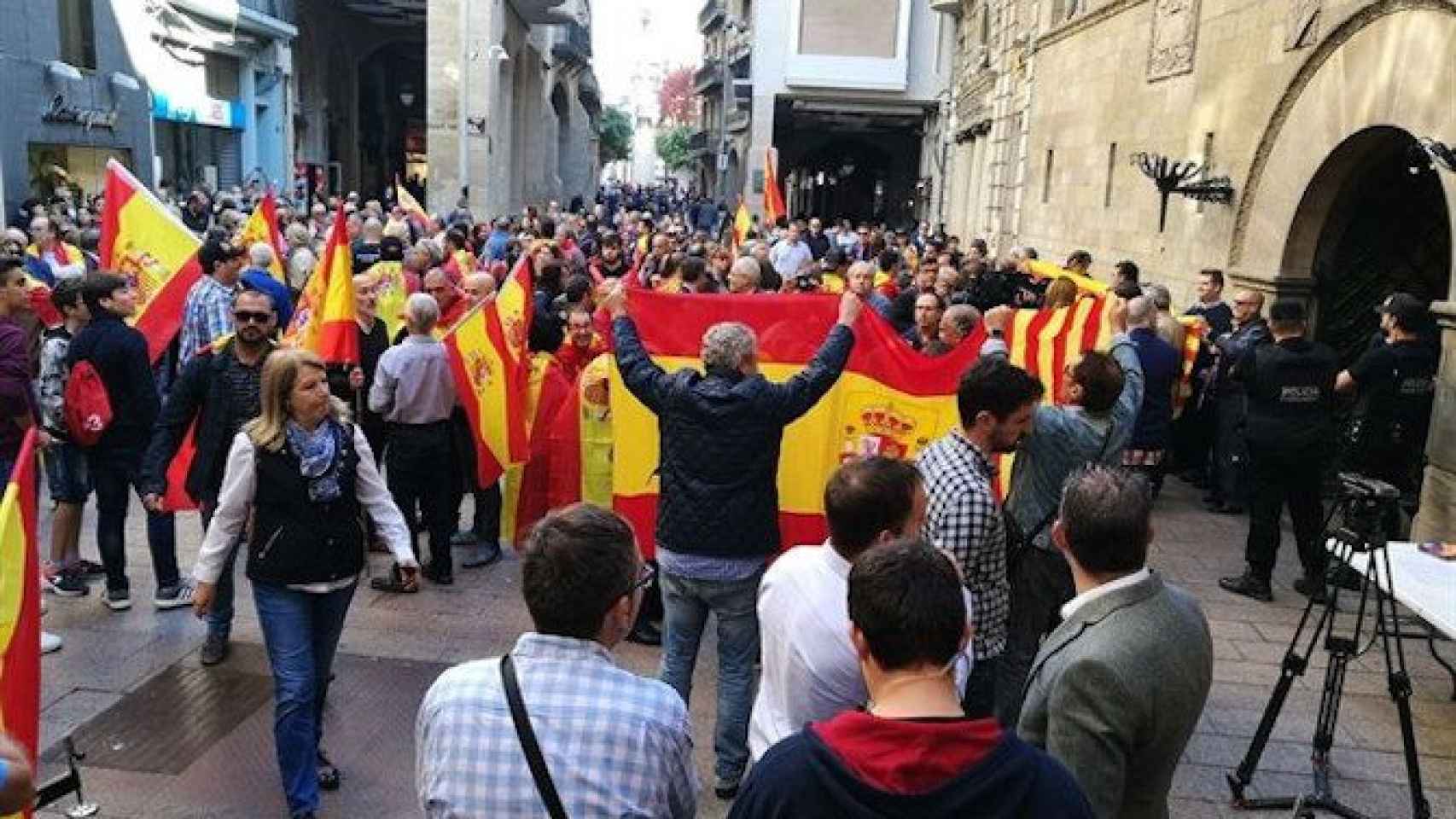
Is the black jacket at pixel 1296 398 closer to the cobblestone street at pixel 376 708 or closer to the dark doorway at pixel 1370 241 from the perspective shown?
the cobblestone street at pixel 376 708

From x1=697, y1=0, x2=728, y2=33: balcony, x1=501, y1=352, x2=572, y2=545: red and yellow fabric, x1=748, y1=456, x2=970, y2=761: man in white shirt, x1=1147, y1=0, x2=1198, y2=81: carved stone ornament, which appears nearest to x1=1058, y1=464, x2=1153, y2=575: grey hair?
x1=748, y1=456, x2=970, y2=761: man in white shirt

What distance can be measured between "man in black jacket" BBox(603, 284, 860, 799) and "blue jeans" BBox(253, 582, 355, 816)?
1.33 meters

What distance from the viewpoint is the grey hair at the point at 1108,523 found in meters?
2.80

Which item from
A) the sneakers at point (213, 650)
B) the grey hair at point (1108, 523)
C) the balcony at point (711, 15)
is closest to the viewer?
the grey hair at point (1108, 523)

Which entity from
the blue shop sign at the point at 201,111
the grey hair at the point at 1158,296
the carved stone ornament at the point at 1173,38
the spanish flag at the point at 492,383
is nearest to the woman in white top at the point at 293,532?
the spanish flag at the point at 492,383

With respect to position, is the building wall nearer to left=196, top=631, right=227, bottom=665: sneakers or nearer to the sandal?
left=196, top=631, right=227, bottom=665: sneakers

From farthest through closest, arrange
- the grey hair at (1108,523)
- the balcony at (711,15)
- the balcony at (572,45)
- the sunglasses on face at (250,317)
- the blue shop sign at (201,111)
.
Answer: the balcony at (711,15), the balcony at (572,45), the blue shop sign at (201,111), the sunglasses on face at (250,317), the grey hair at (1108,523)

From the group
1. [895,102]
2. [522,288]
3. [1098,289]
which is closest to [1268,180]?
[1098,289]

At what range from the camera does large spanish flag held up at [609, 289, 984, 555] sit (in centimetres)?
627

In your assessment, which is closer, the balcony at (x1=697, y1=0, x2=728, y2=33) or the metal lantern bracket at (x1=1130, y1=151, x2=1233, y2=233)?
the metal lantern bracket at (x1=1130, y1=151, x2=1233, y2=233)

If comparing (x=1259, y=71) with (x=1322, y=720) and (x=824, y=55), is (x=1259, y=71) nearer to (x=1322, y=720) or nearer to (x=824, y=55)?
(x=1322, y=720)

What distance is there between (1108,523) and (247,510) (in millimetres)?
3092

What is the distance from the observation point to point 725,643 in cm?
469

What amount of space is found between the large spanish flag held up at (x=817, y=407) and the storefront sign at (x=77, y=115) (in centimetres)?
1893
